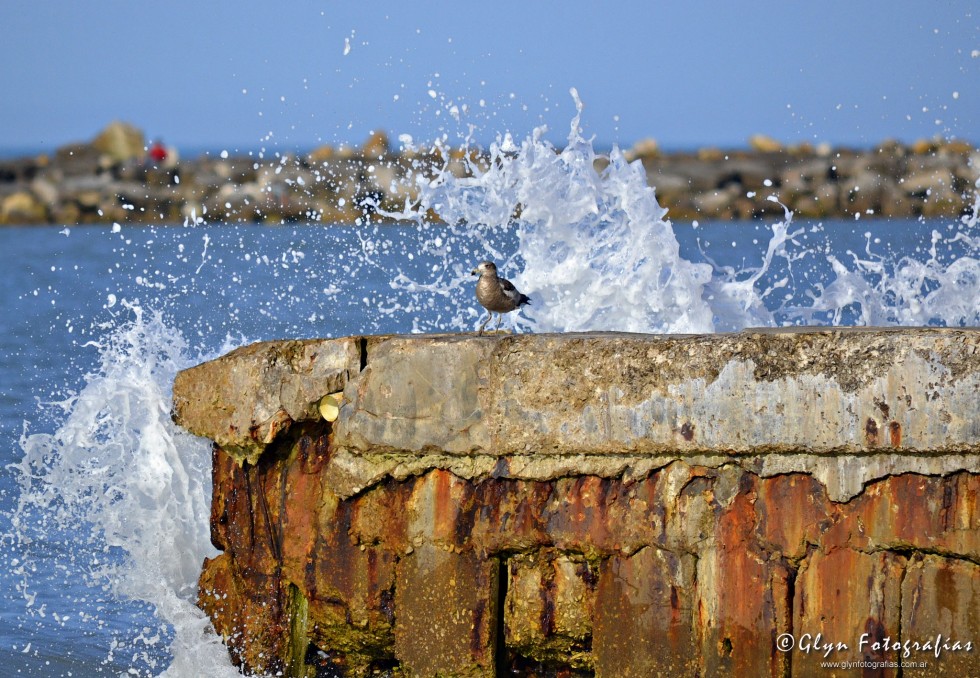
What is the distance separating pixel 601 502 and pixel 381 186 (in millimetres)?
25873

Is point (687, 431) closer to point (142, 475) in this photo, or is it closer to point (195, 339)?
point (142, 475)

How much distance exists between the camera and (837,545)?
4242 mm

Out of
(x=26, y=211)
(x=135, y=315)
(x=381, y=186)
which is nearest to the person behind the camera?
(x=135, y=315)

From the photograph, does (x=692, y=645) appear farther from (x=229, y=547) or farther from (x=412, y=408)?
(x=229, y=547)

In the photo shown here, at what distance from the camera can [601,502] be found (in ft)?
14.5

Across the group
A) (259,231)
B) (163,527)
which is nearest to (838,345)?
(163,527)

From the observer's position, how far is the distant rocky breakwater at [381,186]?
33.1 meters

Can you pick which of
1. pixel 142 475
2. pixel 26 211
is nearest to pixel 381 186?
pixel 26 211

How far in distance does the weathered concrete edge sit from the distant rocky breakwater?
25.6 m

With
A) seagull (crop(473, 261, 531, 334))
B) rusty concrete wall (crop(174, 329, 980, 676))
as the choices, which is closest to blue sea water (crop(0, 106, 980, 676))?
rusty concrete wall (crop(174, 329, 980, 676))

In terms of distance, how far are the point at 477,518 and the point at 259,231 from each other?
25.3 meters

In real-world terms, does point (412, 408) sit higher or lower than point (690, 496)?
higher

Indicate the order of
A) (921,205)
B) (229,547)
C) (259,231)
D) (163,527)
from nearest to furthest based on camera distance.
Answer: (229,547), (163,527), (259,231), (921,205)

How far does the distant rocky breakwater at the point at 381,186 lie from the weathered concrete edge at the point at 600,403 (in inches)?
1008
